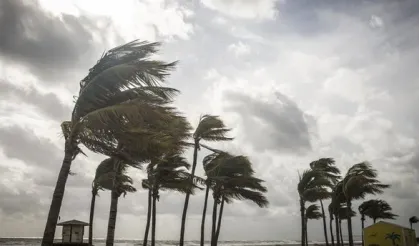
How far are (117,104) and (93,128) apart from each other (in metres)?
0.95

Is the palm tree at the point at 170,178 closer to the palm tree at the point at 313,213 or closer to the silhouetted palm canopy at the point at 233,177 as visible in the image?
the silhouetted palm canopy at the point at 233,177

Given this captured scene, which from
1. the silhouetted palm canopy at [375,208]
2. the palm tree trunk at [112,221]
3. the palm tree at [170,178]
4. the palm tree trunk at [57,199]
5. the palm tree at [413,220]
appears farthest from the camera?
the palm tree at [413,220]

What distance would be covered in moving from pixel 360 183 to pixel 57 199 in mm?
19757

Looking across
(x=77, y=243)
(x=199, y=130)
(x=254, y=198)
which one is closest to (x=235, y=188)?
(x=254, y=198)

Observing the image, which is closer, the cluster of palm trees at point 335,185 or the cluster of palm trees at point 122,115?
the cluster of palm trees at point 122,115

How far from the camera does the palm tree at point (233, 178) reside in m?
25.8

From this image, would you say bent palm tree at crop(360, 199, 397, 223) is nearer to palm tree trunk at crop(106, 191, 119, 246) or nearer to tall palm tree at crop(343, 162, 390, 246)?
tall palm tree at crop(343, 162, 390, 246)

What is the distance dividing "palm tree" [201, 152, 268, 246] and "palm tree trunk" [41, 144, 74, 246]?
1554cm

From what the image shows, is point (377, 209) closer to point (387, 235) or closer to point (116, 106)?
point (387, 235)

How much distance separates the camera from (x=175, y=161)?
23.1 metres

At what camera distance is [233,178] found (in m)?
26.1

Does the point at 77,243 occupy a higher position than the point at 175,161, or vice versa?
the point at 175,161

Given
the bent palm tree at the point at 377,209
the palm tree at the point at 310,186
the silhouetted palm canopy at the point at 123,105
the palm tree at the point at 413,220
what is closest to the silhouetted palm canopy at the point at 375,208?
the bent palm tree at the point at 377,209

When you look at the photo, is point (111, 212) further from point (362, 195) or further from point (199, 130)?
point (362, 195)
